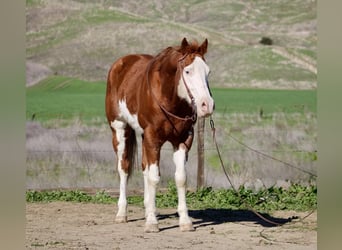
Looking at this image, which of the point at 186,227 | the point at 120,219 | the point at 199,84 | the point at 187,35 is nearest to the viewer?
the point at 199,84

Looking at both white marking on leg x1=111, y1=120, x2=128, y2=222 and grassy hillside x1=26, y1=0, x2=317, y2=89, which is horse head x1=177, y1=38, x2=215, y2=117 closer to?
white marking on leg x1=111, y1=120, x2=128, y2=222

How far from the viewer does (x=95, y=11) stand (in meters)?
46.9

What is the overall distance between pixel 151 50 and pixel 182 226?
31.7 m

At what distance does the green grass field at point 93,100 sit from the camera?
24234 mm

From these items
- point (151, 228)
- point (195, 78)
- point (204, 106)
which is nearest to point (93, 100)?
point (151, 228)

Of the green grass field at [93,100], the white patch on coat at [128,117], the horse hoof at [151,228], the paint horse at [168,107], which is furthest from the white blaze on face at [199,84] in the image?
the green grass field at [93,100]

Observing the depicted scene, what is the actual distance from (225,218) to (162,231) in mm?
1204

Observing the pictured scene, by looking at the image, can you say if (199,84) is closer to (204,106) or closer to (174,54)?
(204,106)

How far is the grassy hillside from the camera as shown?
38344 millimetres

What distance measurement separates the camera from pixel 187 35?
39062mm

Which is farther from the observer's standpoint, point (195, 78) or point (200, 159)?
point (200, 159)

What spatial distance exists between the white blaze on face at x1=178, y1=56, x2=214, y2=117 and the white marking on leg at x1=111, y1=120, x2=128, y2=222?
1704 millimetres
